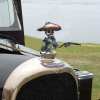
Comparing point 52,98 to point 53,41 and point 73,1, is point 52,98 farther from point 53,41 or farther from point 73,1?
point 73,1

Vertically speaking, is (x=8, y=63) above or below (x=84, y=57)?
above

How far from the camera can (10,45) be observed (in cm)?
449

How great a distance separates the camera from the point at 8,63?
3785mm

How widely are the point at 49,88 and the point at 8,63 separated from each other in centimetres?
34

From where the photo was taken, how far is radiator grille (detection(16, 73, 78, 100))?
144 inches

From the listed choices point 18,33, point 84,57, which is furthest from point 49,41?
point 84,57

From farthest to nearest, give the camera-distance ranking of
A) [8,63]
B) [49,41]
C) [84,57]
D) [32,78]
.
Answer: [84,57] → [49,41] → [8,63] → [32,78]

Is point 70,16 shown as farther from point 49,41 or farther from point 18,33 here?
point 49,41

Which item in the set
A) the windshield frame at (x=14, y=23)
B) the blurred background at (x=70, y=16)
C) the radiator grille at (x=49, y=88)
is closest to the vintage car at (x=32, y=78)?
the radiator grille at (x=49, y=88)

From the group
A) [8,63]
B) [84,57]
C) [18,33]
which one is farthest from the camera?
[84,57]

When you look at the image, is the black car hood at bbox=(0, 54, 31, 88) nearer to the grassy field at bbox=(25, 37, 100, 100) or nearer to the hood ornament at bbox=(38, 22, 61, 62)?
the hood ornament at bbox=(38, 22, 61, 62)

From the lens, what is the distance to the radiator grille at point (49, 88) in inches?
144

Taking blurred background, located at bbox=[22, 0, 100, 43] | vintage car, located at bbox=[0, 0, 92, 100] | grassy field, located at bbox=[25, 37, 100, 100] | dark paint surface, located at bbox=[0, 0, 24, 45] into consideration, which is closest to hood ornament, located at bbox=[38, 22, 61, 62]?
vintage car, located at bbox=[0, 0, 92, 100]

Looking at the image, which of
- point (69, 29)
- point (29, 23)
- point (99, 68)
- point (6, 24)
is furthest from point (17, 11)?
point (69, 29)
